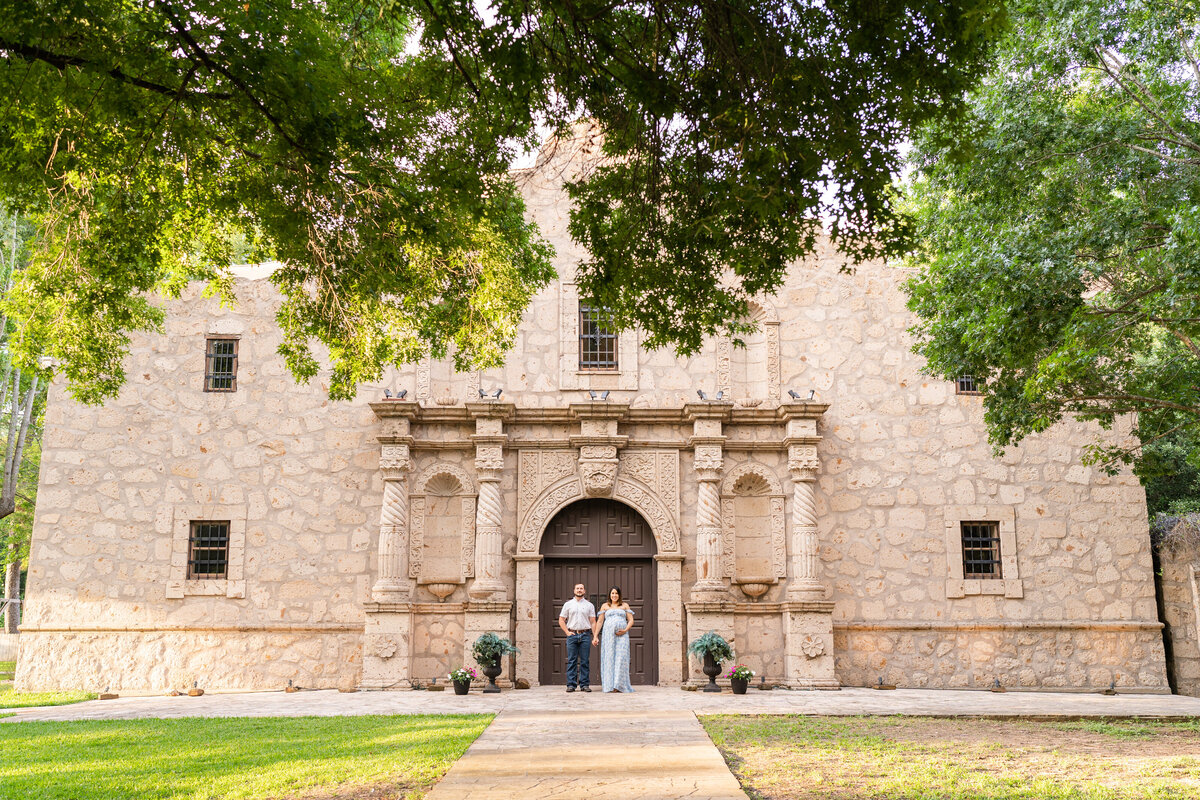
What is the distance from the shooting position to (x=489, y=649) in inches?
554

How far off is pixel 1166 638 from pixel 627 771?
42.6 feet

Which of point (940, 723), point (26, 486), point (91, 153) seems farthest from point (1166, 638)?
point (26, 486)

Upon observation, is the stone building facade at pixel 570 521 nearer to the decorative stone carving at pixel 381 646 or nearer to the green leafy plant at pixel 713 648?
the decorative stone carving at pixel 381 646

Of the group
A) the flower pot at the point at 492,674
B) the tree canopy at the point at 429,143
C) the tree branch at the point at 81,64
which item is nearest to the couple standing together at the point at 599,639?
the flower pot at the point at 492,674

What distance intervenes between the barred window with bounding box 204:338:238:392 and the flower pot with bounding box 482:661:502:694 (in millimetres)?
6342

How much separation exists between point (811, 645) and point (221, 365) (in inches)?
421

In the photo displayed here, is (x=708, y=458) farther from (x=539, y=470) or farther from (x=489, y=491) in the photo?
(x=489, y=491)

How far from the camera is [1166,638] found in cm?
1591

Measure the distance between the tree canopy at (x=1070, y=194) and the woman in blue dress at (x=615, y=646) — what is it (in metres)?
5.77

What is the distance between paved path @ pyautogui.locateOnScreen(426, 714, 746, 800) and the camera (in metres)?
6.09

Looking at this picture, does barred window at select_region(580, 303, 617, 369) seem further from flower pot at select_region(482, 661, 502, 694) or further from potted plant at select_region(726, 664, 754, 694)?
potted plant at select_region(726, 664, 754, 694)

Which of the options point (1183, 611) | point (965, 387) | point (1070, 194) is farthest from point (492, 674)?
point (1183, 611)

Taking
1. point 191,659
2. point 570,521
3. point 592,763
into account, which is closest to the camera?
point 592,763

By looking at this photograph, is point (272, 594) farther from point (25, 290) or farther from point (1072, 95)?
point (1072, 95)
